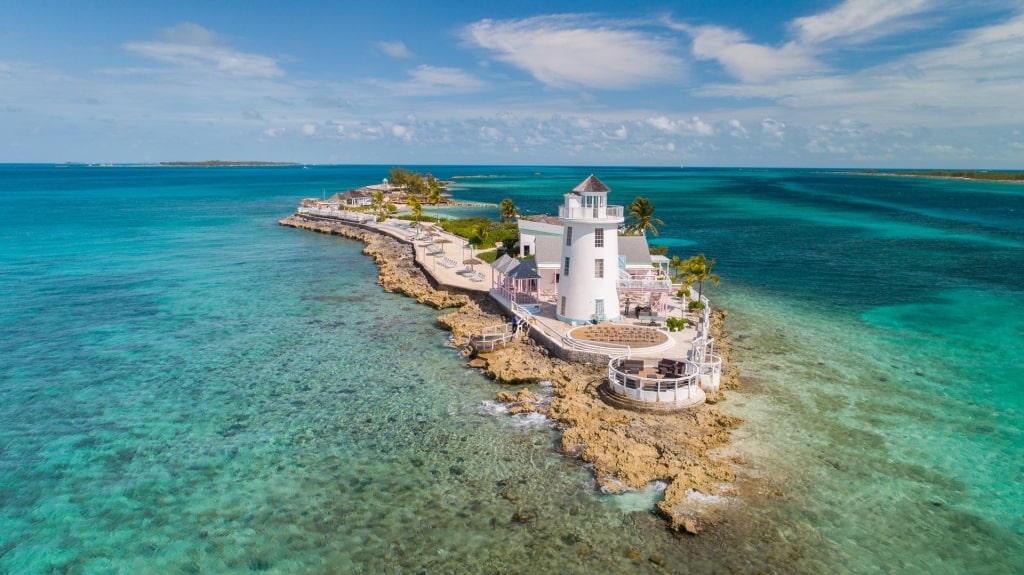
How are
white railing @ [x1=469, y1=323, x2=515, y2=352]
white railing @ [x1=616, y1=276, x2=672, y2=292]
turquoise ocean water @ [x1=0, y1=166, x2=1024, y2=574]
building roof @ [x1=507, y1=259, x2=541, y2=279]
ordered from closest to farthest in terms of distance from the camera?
1. turquoise ocean water @ [x1=0, y1=166, x2=1024, y2=574]
2. white railing @ [x1=469, y1=323, x2=515, y2=352]
3. white railing @ [x1=616, y1=276, x2=672, y2=292]
4. building roof @ [x1=507, y1=259, x2=541, y2=279]

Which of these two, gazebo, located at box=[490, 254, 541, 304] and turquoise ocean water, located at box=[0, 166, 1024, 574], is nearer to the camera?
turquoise ocean water, located at box=[0, 166, 1024, 574]

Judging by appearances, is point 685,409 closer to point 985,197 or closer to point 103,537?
point 103,537

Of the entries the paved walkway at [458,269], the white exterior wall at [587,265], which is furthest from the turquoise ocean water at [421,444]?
the white exterior wall at [587,265]

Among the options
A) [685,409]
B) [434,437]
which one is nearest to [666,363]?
[685,409]

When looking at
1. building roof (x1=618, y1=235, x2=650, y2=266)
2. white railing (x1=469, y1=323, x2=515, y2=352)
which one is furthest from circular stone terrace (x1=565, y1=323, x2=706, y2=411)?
building roof (x1=618, y1=235, x2=650, y2=266)

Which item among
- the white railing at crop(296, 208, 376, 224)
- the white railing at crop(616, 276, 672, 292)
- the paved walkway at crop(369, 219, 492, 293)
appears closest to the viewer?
the white railing at crop(616, 276, 672, 292)

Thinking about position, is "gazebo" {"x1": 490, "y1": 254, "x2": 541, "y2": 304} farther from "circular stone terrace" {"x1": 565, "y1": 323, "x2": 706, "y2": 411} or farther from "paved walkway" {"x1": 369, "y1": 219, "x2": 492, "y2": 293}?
"circular stone terrace" {"x1": 565, "y1": 323, "x2": 706, "y2": 411}

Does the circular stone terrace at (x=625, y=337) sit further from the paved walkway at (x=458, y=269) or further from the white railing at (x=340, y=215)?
the white railing at (x=340, y=215)
